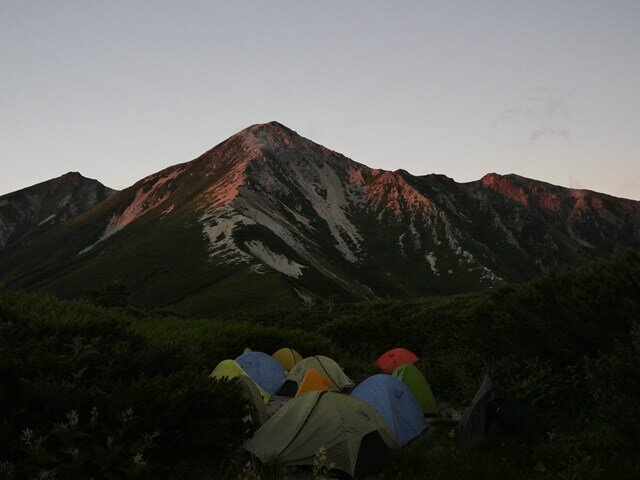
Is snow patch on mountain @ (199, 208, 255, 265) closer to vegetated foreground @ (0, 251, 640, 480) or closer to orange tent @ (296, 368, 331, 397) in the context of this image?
orange tent @ (296, 368, 331, 397)

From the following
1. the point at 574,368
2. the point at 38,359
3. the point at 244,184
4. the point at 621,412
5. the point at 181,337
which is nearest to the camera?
the point at 621,412

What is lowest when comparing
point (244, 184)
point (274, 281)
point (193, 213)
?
point (274, 281)

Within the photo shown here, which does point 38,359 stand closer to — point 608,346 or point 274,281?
point 608,346

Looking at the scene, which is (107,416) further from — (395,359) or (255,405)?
(395,359)

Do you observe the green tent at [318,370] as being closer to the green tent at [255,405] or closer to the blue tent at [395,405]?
the blue tent at [395,405]

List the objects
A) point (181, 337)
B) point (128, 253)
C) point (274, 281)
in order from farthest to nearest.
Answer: point (128, 253) → point (274, 281) → point (181, 337)

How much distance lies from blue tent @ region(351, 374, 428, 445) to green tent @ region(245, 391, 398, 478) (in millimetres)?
1919

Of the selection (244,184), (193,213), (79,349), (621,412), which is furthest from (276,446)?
(244,184)

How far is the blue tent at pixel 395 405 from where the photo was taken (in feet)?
44.7

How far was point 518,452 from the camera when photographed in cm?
1041

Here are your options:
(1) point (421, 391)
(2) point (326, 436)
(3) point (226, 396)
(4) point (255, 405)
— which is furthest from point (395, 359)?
(3) point (226, 396)

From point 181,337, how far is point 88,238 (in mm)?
194215

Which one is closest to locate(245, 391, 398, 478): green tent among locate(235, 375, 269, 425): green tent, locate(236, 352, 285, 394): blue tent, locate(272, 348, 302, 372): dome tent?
locate(235, 375, 269, 425): green tent

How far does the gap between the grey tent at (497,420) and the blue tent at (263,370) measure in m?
11.0
